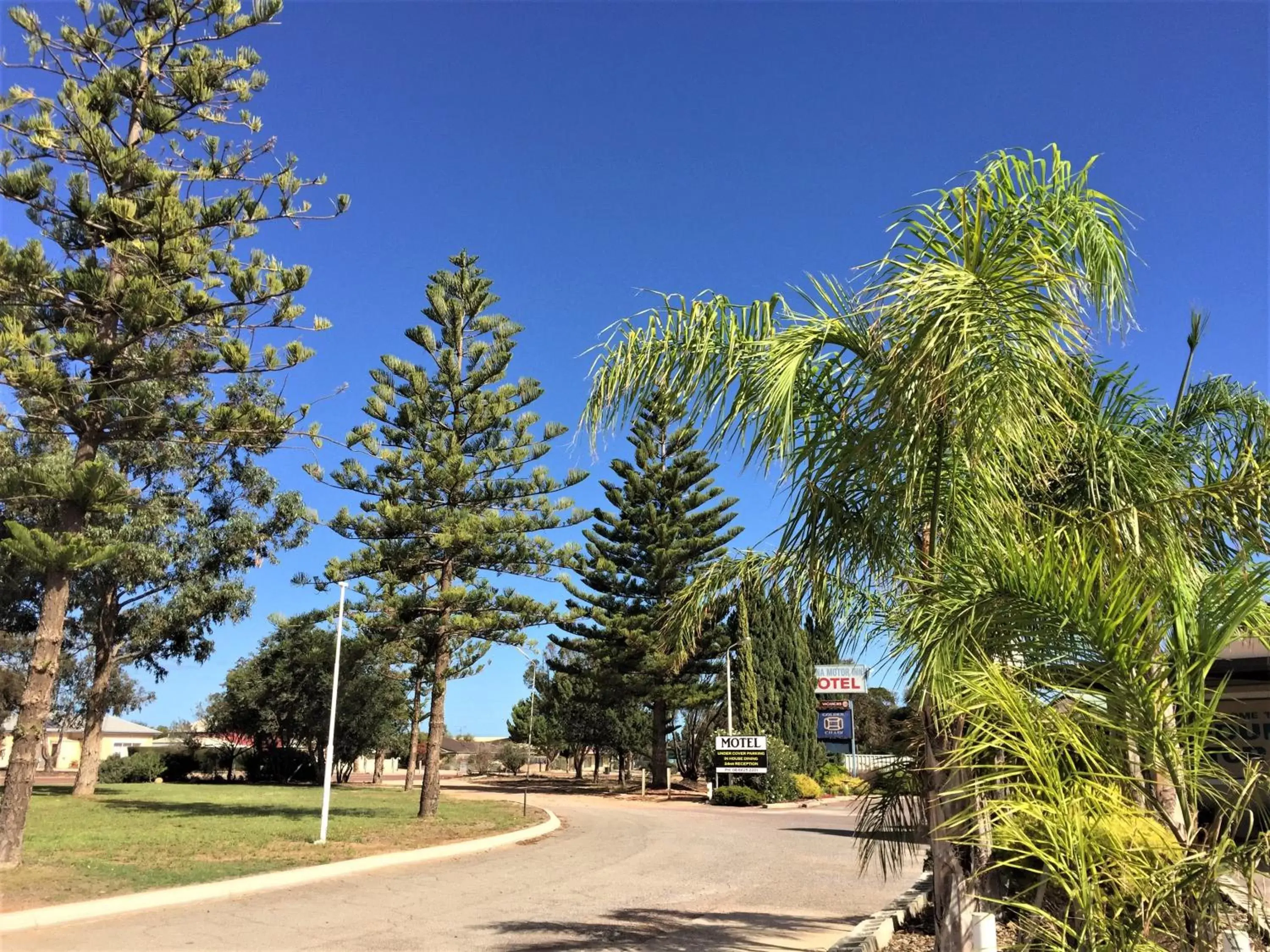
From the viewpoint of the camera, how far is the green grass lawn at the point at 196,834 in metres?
9.83

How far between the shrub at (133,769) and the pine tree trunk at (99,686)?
35.0ft

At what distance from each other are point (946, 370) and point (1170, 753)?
1754 mm

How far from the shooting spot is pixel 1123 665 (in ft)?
10.3

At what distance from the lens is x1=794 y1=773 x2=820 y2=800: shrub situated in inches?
1211

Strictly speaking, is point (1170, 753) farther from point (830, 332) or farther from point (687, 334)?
point (687, 334)

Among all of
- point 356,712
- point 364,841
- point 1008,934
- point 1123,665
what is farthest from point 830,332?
point 356,712

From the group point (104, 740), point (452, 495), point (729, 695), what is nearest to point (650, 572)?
point (729, 695)

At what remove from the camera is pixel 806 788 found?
3102 centimetres

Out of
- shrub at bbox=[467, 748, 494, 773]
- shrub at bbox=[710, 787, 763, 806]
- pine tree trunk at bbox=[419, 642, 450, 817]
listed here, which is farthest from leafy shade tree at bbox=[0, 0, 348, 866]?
shrub at bbox=[467, 748, 494, 773]

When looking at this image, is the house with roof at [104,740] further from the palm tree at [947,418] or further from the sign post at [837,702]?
the palm tree at [947,418]

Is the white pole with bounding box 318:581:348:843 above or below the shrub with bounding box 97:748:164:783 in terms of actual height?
above

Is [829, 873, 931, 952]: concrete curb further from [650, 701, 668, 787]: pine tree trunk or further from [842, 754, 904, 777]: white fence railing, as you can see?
[650, 701, 668, 787]: pine tree trunk

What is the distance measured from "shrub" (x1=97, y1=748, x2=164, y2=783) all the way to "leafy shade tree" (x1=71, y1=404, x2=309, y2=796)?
34.3 ft

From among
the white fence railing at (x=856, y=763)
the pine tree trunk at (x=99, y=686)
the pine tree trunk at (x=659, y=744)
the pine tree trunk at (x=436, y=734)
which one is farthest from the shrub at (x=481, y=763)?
the pine tree trunk at (x=436, y=734)
